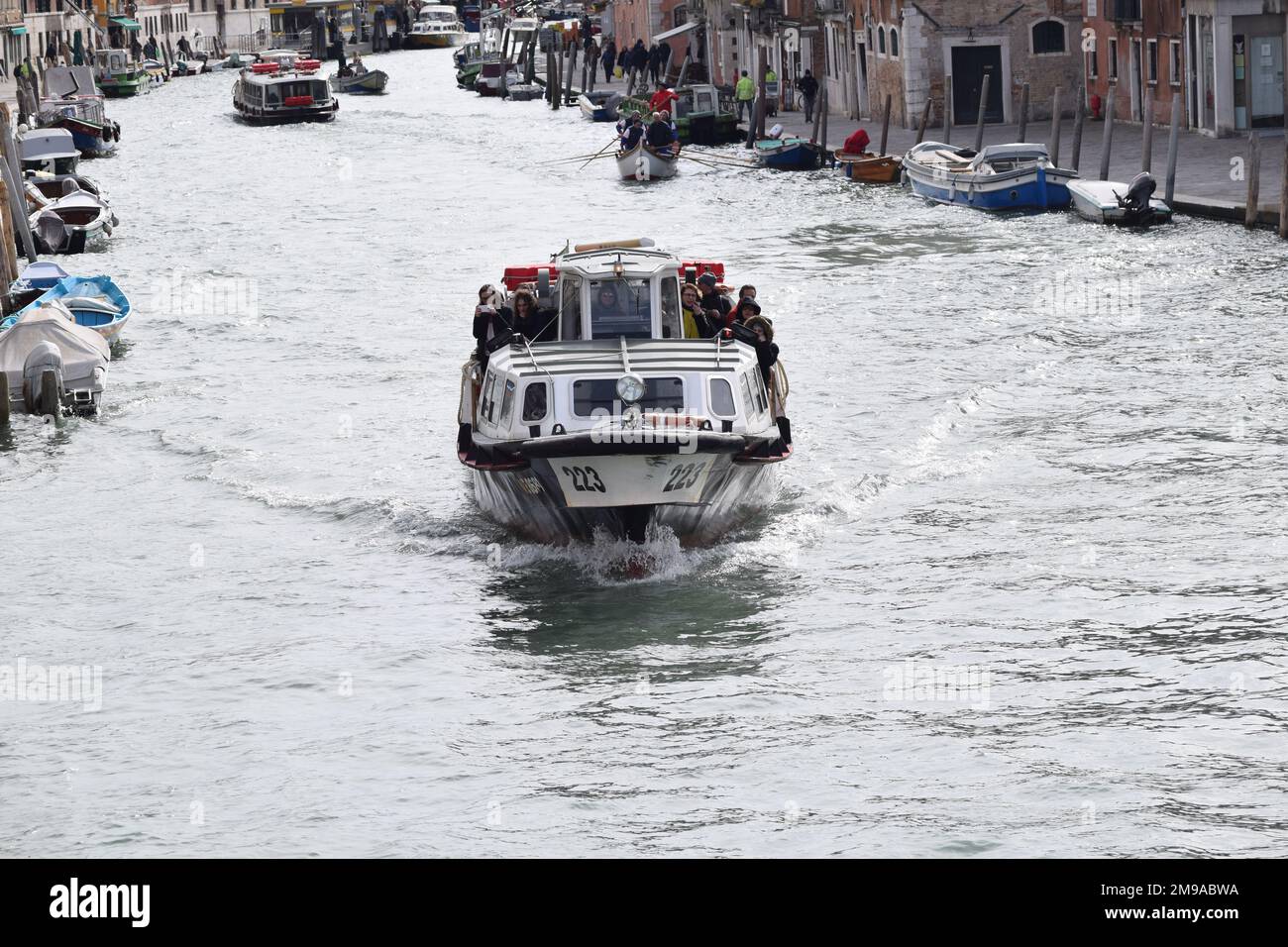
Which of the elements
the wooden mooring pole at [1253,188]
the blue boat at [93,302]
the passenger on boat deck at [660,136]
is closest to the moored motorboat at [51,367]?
the blue boat at [93,302]

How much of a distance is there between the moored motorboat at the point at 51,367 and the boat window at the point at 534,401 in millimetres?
10016

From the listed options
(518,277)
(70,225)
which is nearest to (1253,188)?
(518,277)

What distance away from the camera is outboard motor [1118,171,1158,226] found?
35.0 m

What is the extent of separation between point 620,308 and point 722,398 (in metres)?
1.96

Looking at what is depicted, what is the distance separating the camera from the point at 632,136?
5159cm

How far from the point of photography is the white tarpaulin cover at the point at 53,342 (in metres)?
25.8

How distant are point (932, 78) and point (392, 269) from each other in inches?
782

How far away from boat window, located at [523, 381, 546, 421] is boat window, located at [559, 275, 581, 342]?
170cm

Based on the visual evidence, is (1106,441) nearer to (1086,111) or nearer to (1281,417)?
(1281,417)

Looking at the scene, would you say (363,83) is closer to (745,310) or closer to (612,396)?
(745,310)

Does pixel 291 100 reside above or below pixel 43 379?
above

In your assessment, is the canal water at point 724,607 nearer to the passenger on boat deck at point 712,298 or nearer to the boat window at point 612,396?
the boat window at point 612,396

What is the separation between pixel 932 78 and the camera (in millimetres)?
51969
